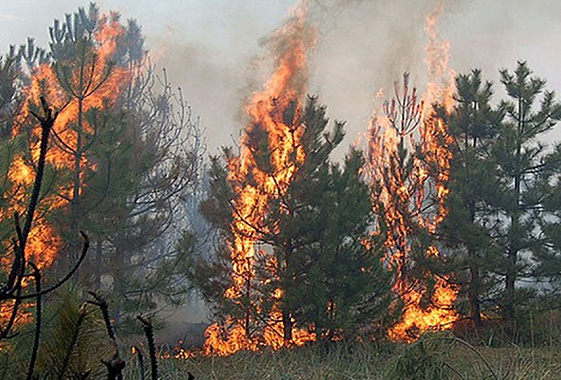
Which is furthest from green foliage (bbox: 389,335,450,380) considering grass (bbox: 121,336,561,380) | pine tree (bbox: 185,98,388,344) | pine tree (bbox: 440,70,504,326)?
pine tree (bbox: 440,70,504,326)

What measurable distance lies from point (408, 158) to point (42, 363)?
15201 millimetres

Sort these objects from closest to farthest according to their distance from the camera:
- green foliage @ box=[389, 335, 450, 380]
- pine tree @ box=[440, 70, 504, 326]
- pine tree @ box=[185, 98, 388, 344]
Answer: green foliage @ box=[389, 335, 450, 380] < pine tree @ box=[185, 98, 388, 344] < pine tree @ box=[440, 70, 504, 326]

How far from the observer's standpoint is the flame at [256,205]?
11.6 m

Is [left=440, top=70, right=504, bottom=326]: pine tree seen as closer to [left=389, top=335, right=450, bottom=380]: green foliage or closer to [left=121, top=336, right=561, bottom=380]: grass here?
[left=121, top=336, right=561, bottom=380]: grass

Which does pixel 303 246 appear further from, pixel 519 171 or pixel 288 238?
pixel 519 171

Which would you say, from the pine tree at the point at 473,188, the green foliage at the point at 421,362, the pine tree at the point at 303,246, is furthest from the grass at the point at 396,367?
the pine tree at the point at 473,188

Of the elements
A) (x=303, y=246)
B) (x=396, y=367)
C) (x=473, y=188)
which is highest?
(x=473, y=188)

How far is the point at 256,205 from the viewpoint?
12.0 metres

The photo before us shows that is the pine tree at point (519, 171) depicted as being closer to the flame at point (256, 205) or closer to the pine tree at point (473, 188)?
the pine tree at point (473, 188)

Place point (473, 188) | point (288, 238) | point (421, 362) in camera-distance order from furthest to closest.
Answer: point (473, 188) < point (288, 238) < point (421, 362)

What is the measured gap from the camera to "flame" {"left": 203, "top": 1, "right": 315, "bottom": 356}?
1157cm

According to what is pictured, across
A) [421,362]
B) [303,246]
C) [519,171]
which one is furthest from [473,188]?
[421,362]

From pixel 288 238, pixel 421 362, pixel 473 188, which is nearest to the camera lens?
pixel 421 362

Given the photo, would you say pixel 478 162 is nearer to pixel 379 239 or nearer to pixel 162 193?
pixel 379 239
